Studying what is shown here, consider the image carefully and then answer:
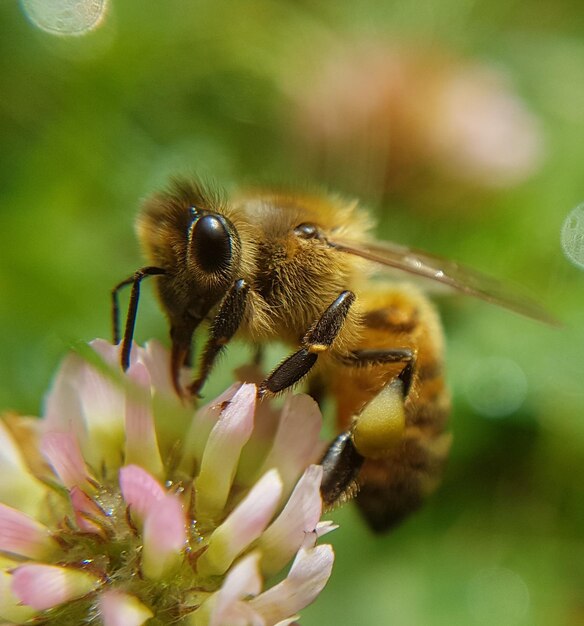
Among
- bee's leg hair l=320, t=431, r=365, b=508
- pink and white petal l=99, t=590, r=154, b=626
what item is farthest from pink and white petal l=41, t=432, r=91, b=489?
bee's leg hair l=320, t=431, r=365, b=508

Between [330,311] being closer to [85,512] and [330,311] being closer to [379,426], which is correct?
[379,426]

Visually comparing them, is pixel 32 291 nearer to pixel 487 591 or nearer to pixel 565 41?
pixel 487 591

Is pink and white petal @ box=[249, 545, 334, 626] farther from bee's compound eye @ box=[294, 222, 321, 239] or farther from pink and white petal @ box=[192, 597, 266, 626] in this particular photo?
bee's compound eye @ box=[294, 222, 321, 239]

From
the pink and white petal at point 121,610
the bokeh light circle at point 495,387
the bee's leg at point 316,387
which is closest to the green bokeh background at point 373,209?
the bokeh light circle at point 495,387

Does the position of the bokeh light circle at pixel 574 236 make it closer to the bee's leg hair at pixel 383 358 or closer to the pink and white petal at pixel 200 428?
the bee's leg hair at pixel 383 358

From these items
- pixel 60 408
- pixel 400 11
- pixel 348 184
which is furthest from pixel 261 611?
pixel 400 11

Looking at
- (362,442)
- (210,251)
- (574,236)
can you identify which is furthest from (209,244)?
(574,236)
